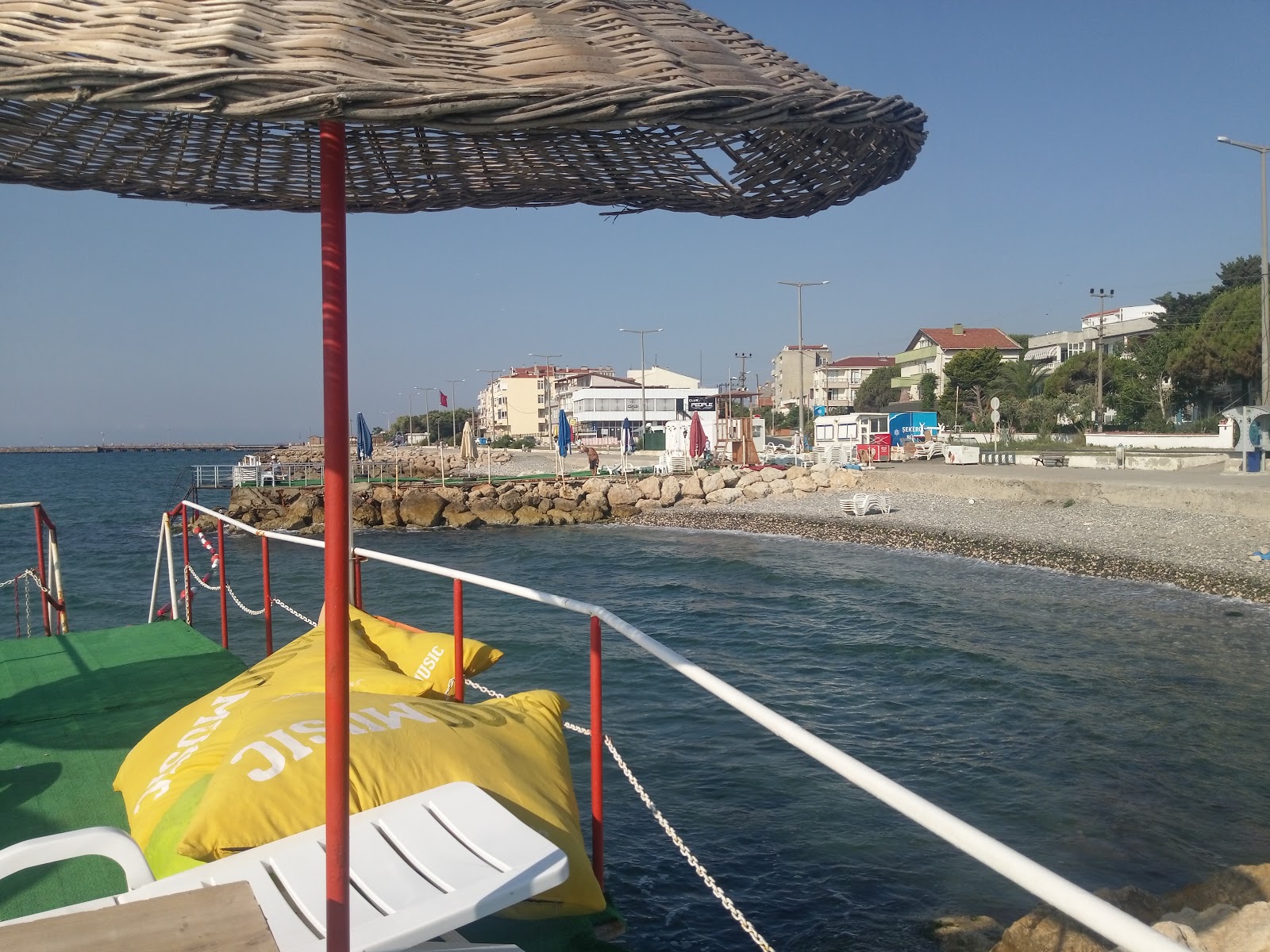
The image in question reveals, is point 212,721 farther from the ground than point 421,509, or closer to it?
farther from the ground

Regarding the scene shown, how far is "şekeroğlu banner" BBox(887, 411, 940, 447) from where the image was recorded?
42500 millimetres

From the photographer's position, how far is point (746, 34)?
60.8 inches

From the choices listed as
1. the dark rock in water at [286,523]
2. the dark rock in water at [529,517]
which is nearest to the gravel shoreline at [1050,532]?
the dark rock in water at [529,517]

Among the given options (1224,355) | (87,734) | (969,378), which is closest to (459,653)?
(87,734)

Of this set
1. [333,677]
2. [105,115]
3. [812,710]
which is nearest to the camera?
[333,677]

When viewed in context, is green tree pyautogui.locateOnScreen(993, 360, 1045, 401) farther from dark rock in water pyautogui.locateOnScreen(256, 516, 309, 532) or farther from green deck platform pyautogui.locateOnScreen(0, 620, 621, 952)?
green deck platform pyautogui.locateOnScreen(0, 620, 621, 952)

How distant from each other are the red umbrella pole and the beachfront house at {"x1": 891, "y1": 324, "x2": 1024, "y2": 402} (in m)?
69.1

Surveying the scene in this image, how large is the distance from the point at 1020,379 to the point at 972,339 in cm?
2608

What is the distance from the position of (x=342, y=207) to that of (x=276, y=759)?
1.33 meters

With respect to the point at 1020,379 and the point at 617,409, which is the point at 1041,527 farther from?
the point at 617,409

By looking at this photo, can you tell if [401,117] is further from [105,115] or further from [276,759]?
[276,759]

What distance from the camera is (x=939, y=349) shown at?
71.0 meters

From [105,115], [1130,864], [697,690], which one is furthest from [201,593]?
[105,115]

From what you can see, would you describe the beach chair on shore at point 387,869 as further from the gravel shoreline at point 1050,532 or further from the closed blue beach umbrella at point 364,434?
the closed blue beach umbrella at point 364,434
